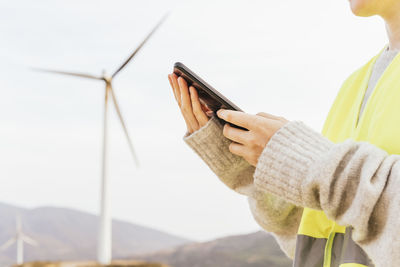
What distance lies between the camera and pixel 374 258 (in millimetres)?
1206

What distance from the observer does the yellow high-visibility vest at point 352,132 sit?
1336mm

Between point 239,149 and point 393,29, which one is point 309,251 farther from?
point 393,29

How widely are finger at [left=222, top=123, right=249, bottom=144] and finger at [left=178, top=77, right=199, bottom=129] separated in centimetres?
24

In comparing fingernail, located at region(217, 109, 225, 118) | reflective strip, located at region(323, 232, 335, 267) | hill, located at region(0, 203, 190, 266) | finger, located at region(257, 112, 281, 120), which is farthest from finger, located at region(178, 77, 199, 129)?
hill, located at region(0, 203, 190, 266)

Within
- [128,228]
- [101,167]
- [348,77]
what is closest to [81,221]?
[128,228]

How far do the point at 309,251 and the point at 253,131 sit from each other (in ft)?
1.67

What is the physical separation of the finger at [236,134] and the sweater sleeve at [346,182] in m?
0.11

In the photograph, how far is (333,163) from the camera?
47.3 inches

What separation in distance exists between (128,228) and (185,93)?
203 meters

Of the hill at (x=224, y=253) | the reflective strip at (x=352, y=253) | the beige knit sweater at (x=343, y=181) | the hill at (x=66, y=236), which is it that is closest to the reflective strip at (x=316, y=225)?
the reflective strip at (x=352, y=253)

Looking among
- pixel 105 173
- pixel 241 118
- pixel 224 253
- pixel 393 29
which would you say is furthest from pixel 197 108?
pixel 224 253

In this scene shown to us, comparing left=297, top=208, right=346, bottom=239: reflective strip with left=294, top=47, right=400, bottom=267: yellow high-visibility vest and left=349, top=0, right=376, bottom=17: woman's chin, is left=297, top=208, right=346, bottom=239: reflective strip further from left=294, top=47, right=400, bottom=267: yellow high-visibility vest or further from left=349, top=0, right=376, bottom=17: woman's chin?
left=349, top=0, right=376, bottom=17: woman's chin

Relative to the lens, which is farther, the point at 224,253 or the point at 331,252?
the point at 224,253

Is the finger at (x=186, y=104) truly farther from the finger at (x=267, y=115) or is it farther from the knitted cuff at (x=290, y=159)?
the knitted cuff at (x=290, y=159)
